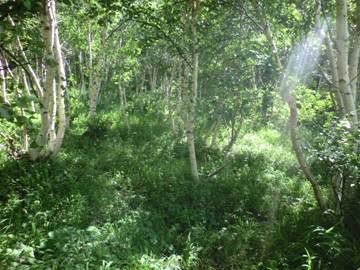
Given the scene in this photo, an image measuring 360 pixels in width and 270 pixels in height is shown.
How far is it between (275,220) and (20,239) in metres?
4.34

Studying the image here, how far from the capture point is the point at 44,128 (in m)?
6.77

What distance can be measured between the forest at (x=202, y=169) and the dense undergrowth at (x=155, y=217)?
0.03 m

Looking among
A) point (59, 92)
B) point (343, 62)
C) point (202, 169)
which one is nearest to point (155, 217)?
point (202, 169)

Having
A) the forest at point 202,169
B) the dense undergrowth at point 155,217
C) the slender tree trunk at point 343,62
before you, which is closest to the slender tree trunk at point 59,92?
the forest at point 202,169

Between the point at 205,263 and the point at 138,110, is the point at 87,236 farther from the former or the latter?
the point at 138,110

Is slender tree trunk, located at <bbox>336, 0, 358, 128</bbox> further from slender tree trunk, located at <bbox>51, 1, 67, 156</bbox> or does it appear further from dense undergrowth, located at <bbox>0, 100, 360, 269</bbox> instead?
slender tree trunk, located at <bbox>51, 1, 67, 156</bbox>

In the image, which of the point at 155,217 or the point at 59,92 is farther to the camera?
the point at 59,92

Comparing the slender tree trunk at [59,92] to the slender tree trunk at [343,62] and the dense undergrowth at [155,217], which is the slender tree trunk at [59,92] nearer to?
the dense undergrowth at [155,217]

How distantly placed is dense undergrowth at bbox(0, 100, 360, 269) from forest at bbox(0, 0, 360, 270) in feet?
0.09

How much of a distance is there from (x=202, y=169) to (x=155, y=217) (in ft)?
9.36

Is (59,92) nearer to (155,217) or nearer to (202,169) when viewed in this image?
(155,217)

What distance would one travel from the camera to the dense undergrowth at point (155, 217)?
486 cm

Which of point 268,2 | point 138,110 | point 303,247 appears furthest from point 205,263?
point 138,110

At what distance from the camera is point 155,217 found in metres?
6.34
